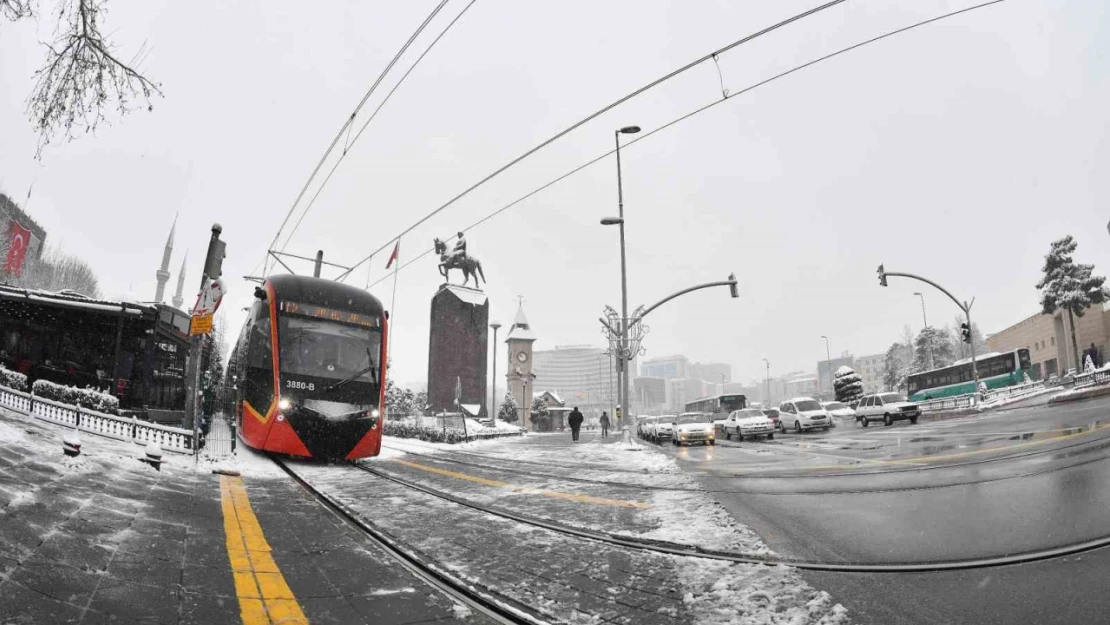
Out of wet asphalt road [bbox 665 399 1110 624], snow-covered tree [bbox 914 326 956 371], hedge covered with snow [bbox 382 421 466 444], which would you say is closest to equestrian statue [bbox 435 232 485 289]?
hedge covered with snow [bbox 382 421 466 444]

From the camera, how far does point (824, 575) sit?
12.5 ft

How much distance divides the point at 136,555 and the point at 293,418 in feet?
23.7

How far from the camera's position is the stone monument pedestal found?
44500 millimetres

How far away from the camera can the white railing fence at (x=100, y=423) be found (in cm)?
1100

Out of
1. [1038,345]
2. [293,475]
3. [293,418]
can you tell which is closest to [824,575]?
[293,475]

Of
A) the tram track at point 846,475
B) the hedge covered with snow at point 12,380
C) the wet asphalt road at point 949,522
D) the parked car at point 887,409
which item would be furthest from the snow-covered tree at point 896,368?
the hedge covered with snow at point 12,380

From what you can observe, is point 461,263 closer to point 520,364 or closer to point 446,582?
point 520,364

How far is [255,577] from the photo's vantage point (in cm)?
354

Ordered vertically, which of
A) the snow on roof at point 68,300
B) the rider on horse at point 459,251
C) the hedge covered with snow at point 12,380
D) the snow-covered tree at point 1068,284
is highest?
the rider on horse at point 459,251

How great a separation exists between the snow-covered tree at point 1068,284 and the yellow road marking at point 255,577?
50271 mm

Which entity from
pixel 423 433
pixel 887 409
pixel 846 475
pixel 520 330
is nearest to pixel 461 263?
pixel 520 330

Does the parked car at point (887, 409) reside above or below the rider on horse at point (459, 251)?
below

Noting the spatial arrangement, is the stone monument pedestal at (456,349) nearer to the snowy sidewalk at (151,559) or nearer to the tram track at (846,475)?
the tram track at (846,475)

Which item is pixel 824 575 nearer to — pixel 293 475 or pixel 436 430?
pixel 293 475
